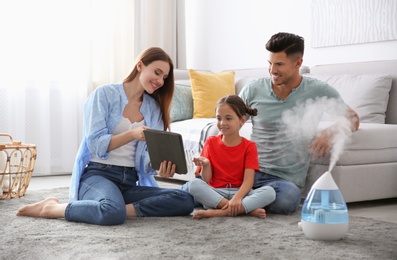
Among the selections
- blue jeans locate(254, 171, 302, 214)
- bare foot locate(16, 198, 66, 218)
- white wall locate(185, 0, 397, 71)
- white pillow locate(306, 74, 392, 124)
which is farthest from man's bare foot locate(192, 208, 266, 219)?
white wall locate(185, 0, 397, 71)

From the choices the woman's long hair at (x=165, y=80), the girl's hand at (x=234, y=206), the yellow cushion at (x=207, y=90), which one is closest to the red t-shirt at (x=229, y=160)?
the girl's hand at (x=234, y=206)

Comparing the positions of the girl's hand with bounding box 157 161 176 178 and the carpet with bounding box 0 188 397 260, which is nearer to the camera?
the carpet with bounding box 0 188 397 260

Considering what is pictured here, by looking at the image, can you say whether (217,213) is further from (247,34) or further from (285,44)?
(247,34)

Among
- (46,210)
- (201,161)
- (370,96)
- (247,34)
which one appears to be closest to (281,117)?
(201,161)

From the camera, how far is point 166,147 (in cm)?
240

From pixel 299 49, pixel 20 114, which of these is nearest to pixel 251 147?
pixel 299 49

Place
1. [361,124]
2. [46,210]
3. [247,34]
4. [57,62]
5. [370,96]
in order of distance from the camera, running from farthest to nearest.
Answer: [247,34]
[57,62]
[370,96]
[361,124]
[46,210]

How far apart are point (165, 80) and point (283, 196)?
0.73 meters

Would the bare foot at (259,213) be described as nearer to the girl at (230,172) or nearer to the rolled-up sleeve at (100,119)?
the girl at (230,172)

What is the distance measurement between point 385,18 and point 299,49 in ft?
4.18

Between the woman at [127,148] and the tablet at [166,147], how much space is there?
0.05 meters

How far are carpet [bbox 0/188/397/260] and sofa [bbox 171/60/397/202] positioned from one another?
42 cm

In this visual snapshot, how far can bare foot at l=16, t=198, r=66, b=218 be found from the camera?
2506mm

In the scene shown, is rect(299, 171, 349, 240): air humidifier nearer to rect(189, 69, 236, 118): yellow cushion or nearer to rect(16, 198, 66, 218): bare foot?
rect(16, 198, 66, 218): bare foot
